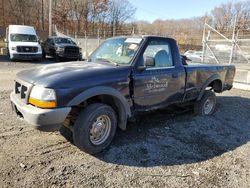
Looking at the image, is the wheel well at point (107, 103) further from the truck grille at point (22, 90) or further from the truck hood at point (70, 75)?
the truck grille at point (22, 90)

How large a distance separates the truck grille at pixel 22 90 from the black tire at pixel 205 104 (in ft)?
13.2

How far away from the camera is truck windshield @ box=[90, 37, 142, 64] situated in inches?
174

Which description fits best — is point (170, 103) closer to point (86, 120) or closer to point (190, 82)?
point (190, 82)

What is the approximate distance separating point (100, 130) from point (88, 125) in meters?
0.34

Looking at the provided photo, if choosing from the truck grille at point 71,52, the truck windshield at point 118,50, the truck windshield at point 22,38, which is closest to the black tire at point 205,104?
the truck windshield at point 118,50

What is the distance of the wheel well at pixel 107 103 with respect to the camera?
384cm

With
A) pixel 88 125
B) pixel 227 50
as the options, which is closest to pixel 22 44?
pixel 227 50

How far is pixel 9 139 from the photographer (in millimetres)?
4242

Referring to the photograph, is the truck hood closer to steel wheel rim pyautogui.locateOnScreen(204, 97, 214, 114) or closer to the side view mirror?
the side view mirror

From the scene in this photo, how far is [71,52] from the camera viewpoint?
17.8m

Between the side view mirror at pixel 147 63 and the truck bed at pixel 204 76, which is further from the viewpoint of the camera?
the truck bed at pixel 204 76

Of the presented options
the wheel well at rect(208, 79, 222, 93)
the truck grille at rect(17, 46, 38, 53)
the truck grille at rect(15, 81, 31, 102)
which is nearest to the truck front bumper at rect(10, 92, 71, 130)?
the truck grille at rect(15, 81, 31, 102)

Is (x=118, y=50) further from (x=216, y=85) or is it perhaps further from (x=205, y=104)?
(x=216, y=85)

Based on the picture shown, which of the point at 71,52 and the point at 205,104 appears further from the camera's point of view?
→ the point at 71,52
